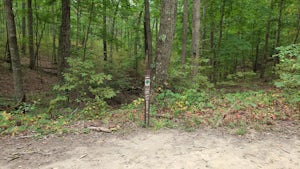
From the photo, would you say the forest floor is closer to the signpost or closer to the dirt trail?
the dirt trail

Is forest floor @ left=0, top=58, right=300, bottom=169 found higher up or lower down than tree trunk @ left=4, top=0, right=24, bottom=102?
lower down

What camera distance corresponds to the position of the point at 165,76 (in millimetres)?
6801

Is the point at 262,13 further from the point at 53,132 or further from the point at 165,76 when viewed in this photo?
the point at 53,132

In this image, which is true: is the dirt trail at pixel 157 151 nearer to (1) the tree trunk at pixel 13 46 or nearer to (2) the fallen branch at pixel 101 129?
(2) the fallen branch at pixel 101 129

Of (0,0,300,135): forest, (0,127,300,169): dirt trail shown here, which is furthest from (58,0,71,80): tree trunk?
(0,127,300,169): dirt trail

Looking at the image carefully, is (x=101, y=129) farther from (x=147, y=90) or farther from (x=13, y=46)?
(x=13, y=46)

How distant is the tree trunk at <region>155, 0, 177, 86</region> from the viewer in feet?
20.9

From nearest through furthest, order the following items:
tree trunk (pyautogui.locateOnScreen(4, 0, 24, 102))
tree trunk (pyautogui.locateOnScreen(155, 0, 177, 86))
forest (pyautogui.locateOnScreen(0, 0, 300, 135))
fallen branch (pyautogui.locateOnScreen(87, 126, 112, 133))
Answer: fallen branch (pyautogui.locateOnScreen(87, 126, 112, 133)) → forest (pyautogui.locateOnScreen(0, 0, 300, 135)) → tree trunk (pyautogui.locateOnScreen(155, 0, 177, 86)) → tree trunk (pyautogui.locateOnScreen(4, 0, 24, 102))

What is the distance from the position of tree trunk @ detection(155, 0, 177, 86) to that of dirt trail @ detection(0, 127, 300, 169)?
101 inches

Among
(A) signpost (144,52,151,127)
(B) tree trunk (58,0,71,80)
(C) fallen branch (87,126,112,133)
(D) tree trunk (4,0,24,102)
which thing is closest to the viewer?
(A) signpost (144,52,151,127)

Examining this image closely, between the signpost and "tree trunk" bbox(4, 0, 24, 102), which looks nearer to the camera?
the signpost

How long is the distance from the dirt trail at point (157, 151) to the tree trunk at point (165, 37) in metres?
2.56

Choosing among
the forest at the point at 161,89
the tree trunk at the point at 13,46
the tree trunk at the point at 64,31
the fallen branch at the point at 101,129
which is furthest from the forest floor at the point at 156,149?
the tree trunk at the point at 64,31

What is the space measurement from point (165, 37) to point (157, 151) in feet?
13.1
